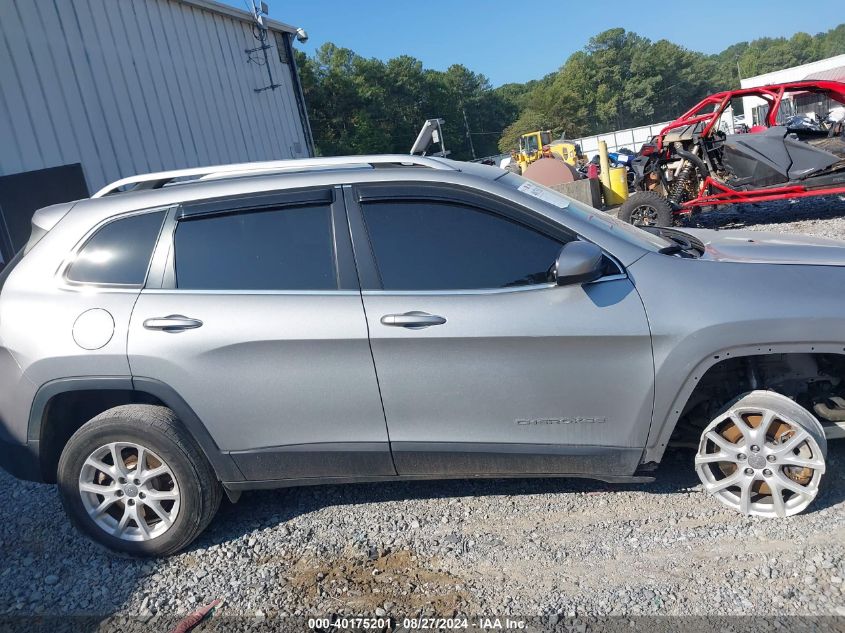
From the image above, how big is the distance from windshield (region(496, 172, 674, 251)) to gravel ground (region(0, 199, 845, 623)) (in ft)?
4.20

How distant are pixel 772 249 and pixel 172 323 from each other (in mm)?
2980

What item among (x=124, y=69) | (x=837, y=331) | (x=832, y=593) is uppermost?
(x=124, y=69)

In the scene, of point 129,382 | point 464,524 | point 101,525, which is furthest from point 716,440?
point 101,525

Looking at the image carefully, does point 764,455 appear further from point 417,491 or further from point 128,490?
point 128,490

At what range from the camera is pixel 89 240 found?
3.14m

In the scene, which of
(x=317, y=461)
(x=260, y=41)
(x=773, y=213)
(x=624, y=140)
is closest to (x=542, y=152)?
(x=624, y=140)

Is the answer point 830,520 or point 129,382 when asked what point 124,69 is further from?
point 830,520

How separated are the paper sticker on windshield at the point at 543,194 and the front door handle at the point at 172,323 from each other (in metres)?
1.71

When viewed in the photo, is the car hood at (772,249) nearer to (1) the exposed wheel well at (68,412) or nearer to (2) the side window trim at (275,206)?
(2) the side window trim at (275,206)

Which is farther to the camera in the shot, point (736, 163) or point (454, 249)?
point (736, 163)

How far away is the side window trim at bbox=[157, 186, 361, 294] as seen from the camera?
2.93 meters

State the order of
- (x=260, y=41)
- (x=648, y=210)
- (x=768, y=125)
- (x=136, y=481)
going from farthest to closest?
(x=260, y=41) → (x=768, y=125) → (x=648, y=210) → (x=136, y=481)

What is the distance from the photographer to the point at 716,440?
9.45 feet

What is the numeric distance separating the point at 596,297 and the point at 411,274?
851mm
